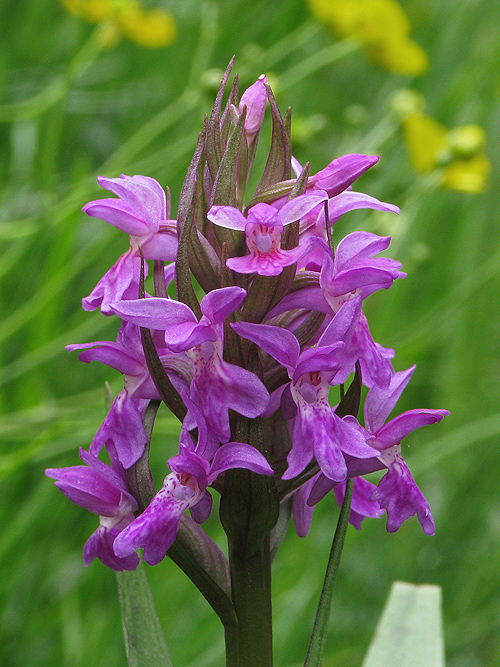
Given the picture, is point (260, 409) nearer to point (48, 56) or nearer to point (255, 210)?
point (255, 210)

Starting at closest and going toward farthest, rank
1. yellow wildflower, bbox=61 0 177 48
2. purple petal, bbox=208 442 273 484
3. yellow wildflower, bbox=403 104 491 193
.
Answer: purple petal, bbox=208 442 273 484 → yellow wildflower, bbox=403 104 491 193 → yellow wildflower, bbox=61 0 177 48

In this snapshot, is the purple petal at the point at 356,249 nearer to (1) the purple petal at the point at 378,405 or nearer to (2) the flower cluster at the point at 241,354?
(2) the flower cluster at the point at 241,354

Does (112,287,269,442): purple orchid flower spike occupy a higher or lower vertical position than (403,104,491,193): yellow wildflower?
lower

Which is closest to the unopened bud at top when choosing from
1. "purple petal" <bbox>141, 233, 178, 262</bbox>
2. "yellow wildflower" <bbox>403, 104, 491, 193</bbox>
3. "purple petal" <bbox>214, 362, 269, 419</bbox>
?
"purple petal" <bbox>141, 233, 178, 262</bbox>

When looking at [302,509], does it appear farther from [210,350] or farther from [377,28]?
[377,28]

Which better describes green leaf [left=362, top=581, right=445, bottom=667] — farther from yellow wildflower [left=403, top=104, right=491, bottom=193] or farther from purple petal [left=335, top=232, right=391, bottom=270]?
yellow wildflower [left=403, top=104, right=491, bottom=193]

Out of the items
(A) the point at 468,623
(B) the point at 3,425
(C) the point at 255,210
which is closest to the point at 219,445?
(C) the point at 255,210
